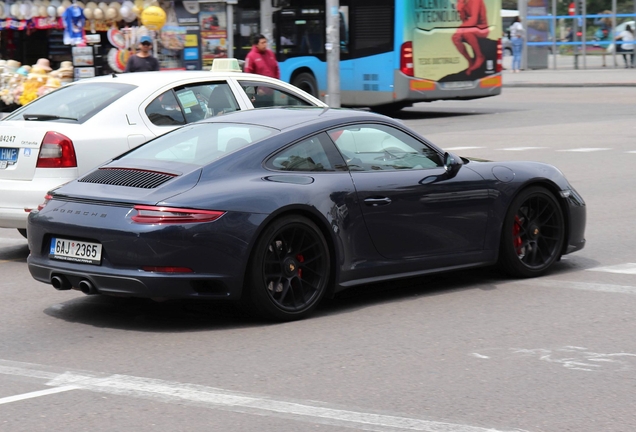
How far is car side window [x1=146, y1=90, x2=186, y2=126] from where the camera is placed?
9.77 meters

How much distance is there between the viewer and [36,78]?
23875mm

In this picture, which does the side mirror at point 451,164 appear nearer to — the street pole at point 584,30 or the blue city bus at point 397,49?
the blue city bus at point 397,49

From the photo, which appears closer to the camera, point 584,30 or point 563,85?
point 563,85

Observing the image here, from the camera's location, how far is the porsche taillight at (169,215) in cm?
641

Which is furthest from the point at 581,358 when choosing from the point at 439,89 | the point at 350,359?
the point at 439,89

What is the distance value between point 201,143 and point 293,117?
0.66 m

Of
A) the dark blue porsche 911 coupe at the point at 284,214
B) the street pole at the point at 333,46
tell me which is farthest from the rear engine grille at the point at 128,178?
the street pole at the point at 333,46

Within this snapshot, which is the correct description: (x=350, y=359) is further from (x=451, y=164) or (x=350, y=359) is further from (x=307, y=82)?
(x=307, y=82)

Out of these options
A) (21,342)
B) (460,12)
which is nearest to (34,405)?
(21,342)

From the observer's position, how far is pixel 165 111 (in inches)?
389

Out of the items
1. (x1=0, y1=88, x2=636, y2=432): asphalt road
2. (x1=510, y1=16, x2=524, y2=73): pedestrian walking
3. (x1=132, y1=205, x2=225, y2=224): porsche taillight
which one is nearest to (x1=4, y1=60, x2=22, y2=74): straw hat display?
(x1=0, y1=88, x2=636, y2=432): asphalt road

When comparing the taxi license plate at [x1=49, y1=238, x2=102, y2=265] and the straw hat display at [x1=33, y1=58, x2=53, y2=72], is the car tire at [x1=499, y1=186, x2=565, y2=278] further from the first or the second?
the straw hat display at [x1=33, y1=58, x2=53, y2=72]

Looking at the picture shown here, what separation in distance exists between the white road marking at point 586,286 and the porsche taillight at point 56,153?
3800mm

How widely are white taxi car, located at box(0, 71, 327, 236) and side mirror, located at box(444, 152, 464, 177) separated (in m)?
3.04
